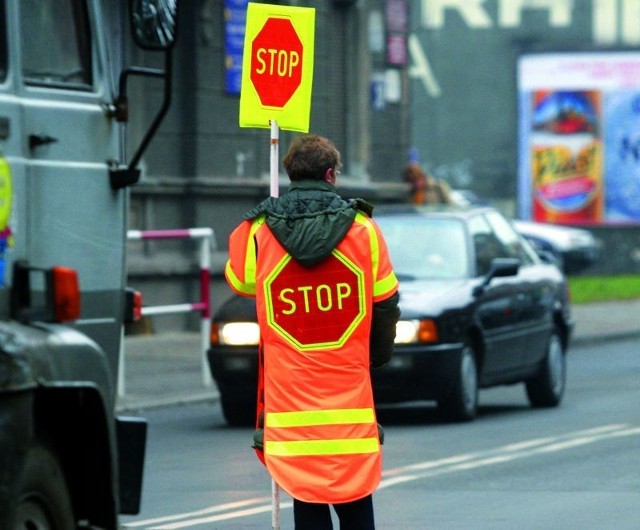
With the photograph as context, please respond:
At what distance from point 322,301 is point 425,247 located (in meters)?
8.25

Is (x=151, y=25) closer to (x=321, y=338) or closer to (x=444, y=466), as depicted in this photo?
(x=321, y=338)

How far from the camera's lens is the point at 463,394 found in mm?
14219

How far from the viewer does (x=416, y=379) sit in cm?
1391

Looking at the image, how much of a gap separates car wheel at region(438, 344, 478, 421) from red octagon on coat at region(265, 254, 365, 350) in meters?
7.28

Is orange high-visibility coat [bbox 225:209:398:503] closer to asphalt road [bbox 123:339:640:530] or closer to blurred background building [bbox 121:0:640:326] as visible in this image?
asphalt road [bbox 123:339:640:530]

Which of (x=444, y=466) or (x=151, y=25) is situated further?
(x=444, y=466)

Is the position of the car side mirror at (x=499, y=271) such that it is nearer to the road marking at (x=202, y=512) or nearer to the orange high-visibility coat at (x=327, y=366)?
the road marking at (x=202, y=512)

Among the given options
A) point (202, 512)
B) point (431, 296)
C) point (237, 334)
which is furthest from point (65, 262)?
point (431, 296)

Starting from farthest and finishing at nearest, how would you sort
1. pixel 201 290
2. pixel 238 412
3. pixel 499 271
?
pixel 201 290, pixel 238 412, pixel 499 271

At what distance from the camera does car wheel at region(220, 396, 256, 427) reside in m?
14.5

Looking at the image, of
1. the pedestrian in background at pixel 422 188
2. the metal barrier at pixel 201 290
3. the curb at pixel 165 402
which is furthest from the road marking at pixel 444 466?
the pedestrian in background at pixel 422 188

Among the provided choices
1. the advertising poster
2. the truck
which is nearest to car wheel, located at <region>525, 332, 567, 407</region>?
the truck

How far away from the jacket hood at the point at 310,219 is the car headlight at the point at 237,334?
7.24 metres

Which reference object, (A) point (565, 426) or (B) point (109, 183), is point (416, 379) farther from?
(B) point (109, 183)
